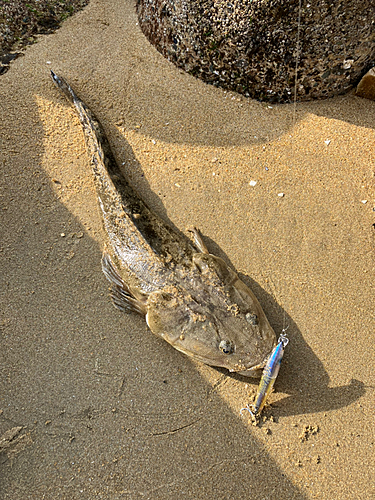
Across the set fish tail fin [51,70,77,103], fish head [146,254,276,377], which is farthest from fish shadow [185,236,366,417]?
fish tail fin [51,70,77,103]

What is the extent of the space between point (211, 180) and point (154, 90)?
1.45m

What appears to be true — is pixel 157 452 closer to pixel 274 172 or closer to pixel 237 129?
pixel 274 172

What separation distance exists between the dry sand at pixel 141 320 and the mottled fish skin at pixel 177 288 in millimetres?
247

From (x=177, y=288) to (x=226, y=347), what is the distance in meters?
0.61

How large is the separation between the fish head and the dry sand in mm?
304

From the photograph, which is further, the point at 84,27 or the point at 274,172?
the point at 84,27

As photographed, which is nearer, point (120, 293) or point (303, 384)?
point (303, 384)

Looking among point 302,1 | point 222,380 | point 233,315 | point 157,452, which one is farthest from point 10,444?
point 302,1

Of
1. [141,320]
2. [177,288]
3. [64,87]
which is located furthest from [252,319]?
[64,87]

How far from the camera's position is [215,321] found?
9.27 ft

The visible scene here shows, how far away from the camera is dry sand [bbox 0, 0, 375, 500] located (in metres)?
2.74

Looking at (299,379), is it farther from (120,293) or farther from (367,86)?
(367,86)

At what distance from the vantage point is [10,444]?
2795mm

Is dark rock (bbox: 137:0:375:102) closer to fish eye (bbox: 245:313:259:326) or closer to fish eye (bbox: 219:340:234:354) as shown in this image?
fish eye (bbox: 245:313:259:326)
